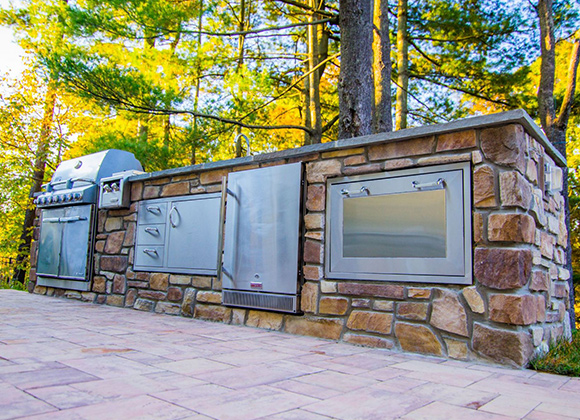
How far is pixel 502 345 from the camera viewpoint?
2416 millimetres

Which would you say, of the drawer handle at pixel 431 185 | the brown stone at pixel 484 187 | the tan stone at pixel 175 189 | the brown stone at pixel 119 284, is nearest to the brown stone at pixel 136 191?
the tan stone at pixel 175 189

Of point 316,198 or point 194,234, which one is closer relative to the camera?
point 316,198

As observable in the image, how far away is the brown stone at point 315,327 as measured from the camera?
309 cm

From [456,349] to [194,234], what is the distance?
8.09 ft

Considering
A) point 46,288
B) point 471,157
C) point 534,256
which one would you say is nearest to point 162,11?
point 46,288

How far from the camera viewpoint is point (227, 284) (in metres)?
3.76

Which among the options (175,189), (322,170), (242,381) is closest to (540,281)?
(322,170)

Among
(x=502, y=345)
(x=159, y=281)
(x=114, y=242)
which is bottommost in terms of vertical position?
(x=502, y=345)

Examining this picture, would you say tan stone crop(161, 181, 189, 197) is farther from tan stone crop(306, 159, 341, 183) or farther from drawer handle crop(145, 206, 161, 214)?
tan stone crop(306, 159, 341, 183)

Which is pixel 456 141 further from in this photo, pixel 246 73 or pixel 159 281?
pixel 246 73

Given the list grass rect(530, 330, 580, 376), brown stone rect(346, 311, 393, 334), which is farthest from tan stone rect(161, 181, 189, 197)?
grass rect(530, 330, 580, 376)

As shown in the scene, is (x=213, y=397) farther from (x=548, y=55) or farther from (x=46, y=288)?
(x=548, y=55)

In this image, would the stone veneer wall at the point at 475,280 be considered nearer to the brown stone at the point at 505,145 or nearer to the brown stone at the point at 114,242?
the brown stone at the point at 505,145

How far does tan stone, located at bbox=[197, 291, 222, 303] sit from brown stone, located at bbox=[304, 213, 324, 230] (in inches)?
41.4
